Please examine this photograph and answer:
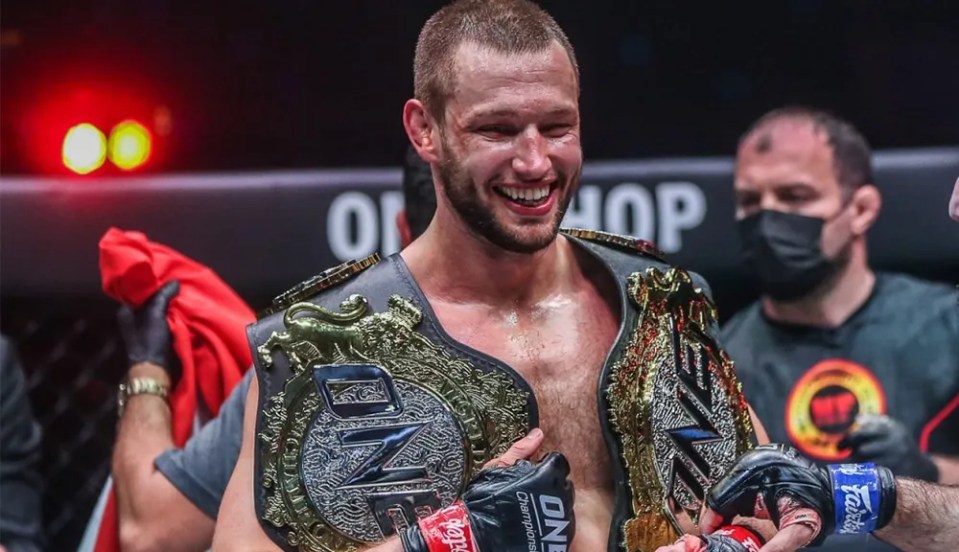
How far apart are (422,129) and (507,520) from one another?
53 cm

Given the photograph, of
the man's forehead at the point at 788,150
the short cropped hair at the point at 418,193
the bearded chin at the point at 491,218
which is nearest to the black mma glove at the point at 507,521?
the bearded chin at the point at 491,218

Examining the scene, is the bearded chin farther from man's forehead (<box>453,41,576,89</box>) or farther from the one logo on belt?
the one logo on belt

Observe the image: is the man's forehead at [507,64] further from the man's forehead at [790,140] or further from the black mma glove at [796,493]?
the man's forehead at [790,140]

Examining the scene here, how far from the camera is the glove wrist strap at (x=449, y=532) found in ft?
6.20

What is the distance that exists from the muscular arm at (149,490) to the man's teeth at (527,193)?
30.7 inches

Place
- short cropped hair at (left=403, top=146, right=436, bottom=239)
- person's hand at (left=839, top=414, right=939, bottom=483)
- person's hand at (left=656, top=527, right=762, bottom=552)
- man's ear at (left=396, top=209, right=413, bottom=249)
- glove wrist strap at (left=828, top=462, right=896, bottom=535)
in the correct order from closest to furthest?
person's hand at (left=656, top=527, right=762, bottom=552) < glove wrist strap at (left=828, top=462, right=896, bottom=535) < short cropped hair at (left=403, top=146, right=436, bottom=239) < man's ear at (left=396, top=209, right=413, bottom=249) < person's hand at (left=839, top=414, right=939, bottom=483)

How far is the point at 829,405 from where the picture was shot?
9.74 feet

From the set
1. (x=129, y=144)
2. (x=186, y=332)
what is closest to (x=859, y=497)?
(x=186, y=332)

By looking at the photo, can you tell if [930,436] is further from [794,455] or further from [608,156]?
[794,455]

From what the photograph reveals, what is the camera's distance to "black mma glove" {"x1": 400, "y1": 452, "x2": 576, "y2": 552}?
74.4 inches

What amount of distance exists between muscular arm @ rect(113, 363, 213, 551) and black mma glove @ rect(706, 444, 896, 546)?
0.87 m

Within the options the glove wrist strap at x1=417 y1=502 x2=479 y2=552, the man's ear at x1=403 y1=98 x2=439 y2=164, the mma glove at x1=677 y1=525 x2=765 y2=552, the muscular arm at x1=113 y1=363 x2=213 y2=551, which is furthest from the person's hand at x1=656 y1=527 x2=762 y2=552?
the muscular arm at x1=113 y1=363 x2=213 y2=551

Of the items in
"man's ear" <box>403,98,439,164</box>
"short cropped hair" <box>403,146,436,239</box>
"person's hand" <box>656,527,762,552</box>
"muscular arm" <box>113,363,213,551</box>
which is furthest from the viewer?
"short cropped hair" <box>403,146,436,239</box>

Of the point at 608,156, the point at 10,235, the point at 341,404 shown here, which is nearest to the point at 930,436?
the point at 608,156
